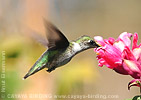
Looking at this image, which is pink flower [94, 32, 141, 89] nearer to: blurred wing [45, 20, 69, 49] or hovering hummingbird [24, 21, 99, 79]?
hovering hummingbird [24, 21, 99, 79]

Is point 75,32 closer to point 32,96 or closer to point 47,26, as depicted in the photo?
point 32,96

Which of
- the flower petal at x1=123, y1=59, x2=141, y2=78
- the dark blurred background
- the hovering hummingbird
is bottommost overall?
the flower petal at x1=123, y1=59, x2=141, y2=78

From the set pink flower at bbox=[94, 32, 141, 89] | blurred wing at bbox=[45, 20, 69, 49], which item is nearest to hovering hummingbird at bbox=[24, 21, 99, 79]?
blurred wing at bbox=[45, 20, 69, 49]

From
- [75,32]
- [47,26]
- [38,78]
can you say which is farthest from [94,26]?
[47,26]

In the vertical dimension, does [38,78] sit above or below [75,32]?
below

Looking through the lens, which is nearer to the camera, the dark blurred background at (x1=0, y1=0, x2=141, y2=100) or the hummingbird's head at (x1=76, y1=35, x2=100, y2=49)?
the hummingbird's head at (x1=76, y1=35, x2=100, y2=49)

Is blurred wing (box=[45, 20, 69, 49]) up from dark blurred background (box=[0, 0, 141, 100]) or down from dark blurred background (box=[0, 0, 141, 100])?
down

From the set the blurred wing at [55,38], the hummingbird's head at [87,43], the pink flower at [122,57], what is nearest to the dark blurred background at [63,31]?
the blurred wing at [55,38]
